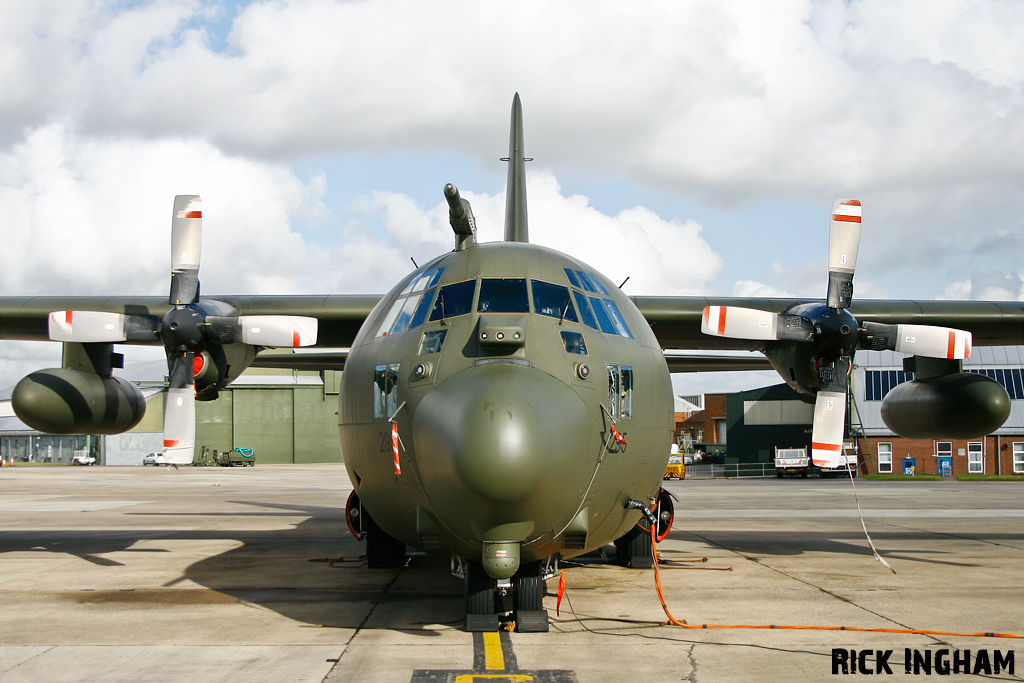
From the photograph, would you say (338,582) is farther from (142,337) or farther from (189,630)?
(142,337)

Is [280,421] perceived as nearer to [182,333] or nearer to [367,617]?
[182,333]

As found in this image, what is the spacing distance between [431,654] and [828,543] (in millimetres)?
9525

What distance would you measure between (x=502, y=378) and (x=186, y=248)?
7540 millimetres

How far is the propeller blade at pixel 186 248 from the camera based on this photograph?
447 inches

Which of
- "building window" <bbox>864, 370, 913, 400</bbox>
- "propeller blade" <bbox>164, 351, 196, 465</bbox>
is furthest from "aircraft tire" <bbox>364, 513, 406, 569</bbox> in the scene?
"building window" <bbox>864, 370, 913, 400</bbox>

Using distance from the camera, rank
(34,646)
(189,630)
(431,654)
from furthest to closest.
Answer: (189,630), (34,646), (431,654)

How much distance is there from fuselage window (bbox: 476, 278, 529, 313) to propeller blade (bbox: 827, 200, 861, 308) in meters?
6.14

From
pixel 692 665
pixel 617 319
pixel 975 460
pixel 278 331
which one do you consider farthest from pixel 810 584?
pixel 975 460

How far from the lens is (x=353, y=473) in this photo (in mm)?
7832

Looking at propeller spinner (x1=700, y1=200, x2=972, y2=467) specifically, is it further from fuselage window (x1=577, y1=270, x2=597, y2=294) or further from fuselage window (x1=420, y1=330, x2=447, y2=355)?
fuselage window (x1=420, y1=330, x2=447, y2=355)

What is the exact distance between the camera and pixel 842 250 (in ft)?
37.5

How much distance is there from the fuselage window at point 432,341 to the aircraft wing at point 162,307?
6273mm

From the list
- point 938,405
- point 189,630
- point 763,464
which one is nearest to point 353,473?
point 189,630

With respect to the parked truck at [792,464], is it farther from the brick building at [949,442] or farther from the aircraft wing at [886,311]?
the aircraft wing at [886,311]
